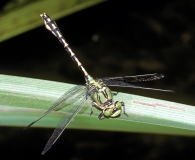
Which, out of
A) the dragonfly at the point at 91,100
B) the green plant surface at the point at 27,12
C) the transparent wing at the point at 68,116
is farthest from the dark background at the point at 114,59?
the transparent wing at the point at 68,116

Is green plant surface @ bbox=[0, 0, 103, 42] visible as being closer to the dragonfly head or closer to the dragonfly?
the dragonfly

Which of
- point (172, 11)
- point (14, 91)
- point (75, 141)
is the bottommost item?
point (14, 91)

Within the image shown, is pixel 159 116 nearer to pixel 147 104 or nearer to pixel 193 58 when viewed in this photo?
pixel 147 104

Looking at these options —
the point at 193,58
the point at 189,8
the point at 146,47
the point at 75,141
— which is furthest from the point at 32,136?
the point at 189,8

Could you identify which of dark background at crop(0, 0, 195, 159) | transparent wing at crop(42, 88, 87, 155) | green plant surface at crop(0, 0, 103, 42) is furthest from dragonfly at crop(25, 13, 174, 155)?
dark background at crop(0, 0, 195, 159)

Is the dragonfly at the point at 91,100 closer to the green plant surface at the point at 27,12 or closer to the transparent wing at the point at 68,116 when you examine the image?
the transparent wing at the point at 68,116

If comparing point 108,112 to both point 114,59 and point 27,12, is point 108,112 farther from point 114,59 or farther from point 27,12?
point 114,59

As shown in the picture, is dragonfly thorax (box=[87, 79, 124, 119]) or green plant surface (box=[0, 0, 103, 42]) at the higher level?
green plant surface (box=[0, 0, 103, 42])
